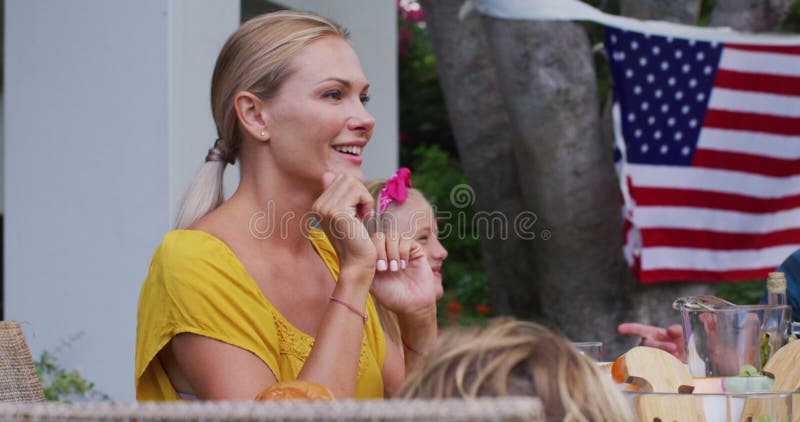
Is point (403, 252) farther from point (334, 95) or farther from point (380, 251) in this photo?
point (334, 95)

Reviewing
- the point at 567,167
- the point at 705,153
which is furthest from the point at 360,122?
the point at 705,153

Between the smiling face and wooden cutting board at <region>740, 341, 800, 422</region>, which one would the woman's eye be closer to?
the smiling face

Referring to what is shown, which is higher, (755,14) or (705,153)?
(755,14)

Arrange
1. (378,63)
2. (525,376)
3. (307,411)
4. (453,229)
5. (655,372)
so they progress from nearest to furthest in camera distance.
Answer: (307,411), (525,376), (655,372), (378,63), (453,229)

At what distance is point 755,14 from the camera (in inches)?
185

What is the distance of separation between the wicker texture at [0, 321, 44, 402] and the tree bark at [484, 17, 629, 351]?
299 centimetres

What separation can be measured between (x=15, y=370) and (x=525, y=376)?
1.27m

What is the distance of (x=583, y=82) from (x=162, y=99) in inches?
80.7

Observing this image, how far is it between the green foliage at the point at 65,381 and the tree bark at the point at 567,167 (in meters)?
2.22

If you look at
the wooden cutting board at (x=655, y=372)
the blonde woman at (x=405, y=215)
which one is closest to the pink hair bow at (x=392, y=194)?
the blonde woman at (x=405, y=215)

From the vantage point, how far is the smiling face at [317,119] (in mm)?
2129

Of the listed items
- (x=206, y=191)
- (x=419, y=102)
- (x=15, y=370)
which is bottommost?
(x=419, y=102)

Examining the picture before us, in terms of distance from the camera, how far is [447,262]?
34.7ft

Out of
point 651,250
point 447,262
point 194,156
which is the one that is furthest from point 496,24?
point 447,262
